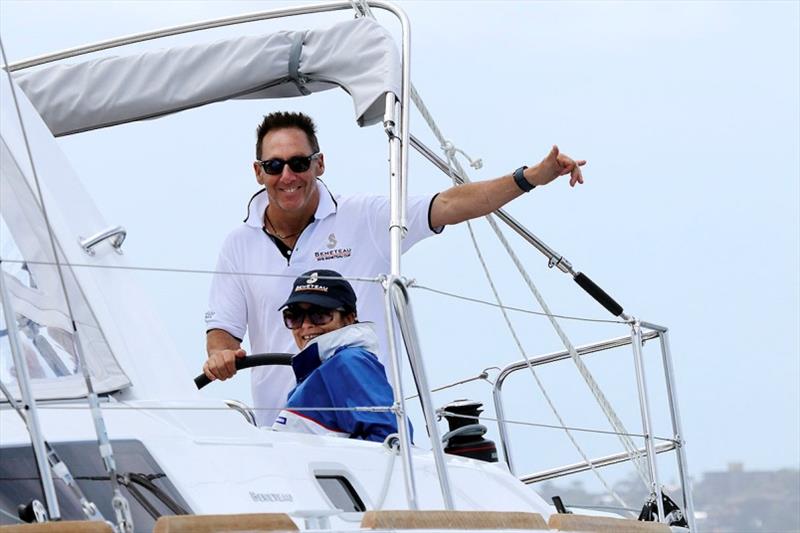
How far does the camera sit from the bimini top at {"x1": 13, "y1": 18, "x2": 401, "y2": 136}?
4324 millimetres

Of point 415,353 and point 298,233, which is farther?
point 298,233

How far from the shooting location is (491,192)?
4203 millimetres

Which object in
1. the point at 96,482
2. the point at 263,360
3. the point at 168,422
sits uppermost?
the point at 263,360

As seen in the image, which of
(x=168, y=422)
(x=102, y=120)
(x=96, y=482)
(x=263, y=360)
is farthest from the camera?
(x=102, y=120)

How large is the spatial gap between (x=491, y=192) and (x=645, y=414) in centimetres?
81

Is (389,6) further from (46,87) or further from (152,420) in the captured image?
(152,420)

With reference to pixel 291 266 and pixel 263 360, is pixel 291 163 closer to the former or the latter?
pixel 291 266

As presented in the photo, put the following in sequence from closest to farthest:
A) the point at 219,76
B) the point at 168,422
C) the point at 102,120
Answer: the point at 168,422, the point at 219,76, the point at 102,120

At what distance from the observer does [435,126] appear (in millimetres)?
5242

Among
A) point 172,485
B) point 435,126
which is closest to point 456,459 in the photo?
point 172,485

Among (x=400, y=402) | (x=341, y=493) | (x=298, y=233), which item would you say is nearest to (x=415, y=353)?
(x=400, y=402)

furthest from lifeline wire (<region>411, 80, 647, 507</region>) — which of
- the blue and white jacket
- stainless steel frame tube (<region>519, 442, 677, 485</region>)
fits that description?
the blue and white jacket

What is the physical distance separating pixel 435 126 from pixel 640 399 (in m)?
1.46

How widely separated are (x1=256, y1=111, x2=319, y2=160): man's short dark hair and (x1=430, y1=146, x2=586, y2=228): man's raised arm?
1.47ft
